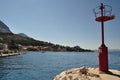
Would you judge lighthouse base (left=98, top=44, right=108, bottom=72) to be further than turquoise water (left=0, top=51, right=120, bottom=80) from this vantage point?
No

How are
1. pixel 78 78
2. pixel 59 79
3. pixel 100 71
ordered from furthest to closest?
Result: 1. pixel 100 71
2. pixel 59 79
3. pixel 78 78

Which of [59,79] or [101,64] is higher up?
[101,64]

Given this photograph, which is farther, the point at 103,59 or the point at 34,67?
the point at 34,67

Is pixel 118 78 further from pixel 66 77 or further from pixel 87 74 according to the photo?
pixel 66 77

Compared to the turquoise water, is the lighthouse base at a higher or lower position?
higher

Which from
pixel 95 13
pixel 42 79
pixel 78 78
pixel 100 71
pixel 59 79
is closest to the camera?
pixel 78 78

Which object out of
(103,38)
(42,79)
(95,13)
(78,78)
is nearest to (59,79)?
(78,78)

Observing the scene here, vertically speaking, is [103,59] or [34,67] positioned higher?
[103,59]

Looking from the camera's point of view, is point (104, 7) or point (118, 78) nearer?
point (118, 78)

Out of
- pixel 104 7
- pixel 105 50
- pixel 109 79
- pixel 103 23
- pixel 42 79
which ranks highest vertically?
pixel 104 7

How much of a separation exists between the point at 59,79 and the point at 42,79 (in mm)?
15590

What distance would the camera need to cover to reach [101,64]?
16859mm

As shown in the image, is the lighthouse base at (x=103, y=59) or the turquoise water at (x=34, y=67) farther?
the turquoise water at (x=34, y=67)

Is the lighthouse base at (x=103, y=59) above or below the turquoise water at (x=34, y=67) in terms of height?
above
